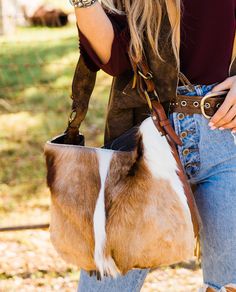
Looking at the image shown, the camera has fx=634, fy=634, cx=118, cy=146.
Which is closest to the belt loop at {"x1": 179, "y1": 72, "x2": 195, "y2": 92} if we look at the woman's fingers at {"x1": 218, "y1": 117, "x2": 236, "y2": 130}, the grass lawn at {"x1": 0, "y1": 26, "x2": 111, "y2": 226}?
the woman's fingers at {"x1": 218, "y1": 117, "x2": 236, "y2": 130}

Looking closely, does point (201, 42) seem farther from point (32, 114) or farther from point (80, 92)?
point (32, 114)

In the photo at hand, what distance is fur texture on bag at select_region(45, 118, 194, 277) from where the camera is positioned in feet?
4.39

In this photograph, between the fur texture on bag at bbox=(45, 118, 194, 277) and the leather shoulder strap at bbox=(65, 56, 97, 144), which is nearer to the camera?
the fur texture on bag at bbox=(45, 118, 194, 277)

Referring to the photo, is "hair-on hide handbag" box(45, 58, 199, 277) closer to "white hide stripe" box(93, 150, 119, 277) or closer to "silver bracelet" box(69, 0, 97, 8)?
"white hide stripe" box(93, 150, 119, 277)

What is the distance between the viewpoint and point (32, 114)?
16.8 feet

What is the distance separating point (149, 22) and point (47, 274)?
1772mm

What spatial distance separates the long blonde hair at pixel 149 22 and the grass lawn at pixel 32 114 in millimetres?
2239

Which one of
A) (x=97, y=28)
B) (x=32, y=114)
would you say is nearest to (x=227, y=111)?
(x=97, y=28)

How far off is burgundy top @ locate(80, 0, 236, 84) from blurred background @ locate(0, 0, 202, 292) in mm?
1573

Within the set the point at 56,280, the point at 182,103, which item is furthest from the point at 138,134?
the point at 56,280

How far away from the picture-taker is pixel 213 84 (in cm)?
144

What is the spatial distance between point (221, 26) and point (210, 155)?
0.29 metres

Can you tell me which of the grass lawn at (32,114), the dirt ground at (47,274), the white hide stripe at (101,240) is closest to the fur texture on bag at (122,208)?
the white hide stripe at (101,240)

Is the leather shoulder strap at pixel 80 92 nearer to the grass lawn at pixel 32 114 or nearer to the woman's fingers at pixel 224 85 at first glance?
the woman's fingers at pixel 224 85
